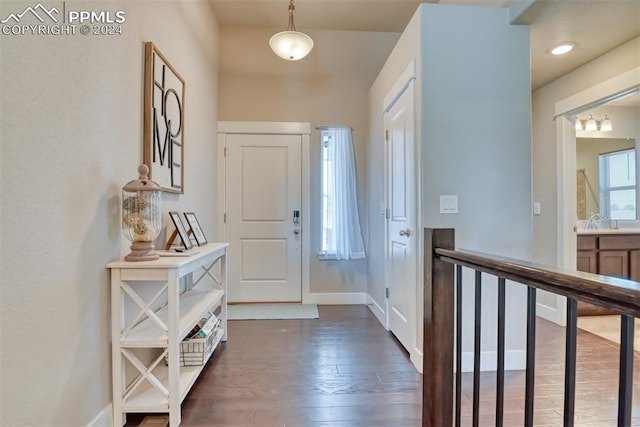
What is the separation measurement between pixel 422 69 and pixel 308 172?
6.42ft

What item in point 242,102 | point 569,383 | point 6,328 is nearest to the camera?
point 569,383

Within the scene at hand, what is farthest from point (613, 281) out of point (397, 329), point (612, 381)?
point (397, 329)

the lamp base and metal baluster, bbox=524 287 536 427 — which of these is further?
the lamp base

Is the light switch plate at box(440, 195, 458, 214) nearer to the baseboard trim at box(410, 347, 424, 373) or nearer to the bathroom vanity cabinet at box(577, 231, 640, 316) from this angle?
the baseboard trim at box(410, 347, 424, 373)

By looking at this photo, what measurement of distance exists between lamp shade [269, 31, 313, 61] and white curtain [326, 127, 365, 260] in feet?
3.43

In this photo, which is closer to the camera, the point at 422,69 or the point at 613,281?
the point at 613,281

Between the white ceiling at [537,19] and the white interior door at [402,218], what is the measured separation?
1004mm

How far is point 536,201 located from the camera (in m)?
3.51

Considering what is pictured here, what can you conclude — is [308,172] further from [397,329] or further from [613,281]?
[613,281]

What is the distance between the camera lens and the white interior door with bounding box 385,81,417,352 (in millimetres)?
2365

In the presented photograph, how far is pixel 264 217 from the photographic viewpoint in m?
3.92

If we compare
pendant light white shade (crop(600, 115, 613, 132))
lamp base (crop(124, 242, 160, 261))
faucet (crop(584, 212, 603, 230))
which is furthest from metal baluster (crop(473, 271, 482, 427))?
pendant light white shade (crop(600, 115, 613, 132))

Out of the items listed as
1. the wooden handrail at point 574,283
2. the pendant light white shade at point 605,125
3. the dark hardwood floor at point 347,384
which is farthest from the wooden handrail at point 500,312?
the pendant light white shade at point 605,125

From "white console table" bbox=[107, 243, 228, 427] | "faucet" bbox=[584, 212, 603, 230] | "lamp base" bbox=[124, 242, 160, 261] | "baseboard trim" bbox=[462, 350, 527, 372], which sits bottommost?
"baseboard trim" bbox=[462, 350, 527, 372]
